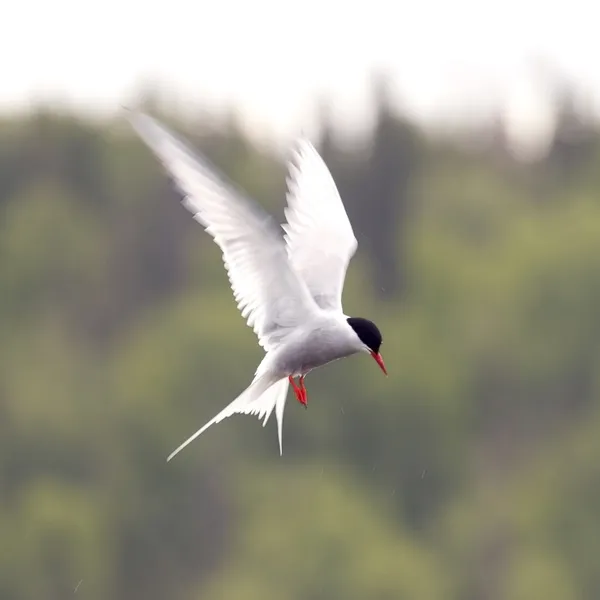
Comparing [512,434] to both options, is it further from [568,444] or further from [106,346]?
[106,346]

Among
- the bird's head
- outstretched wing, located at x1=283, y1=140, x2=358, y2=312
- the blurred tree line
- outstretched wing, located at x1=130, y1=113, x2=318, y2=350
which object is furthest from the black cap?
the blurred tree line

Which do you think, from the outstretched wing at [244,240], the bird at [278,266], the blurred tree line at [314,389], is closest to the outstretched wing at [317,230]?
the bird at [278,266]

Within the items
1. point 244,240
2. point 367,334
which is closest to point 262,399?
point 367,334

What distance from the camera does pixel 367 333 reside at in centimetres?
920

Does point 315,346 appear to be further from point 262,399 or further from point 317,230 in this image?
point 317,230

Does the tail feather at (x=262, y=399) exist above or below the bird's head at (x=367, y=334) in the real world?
below

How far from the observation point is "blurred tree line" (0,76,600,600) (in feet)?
111

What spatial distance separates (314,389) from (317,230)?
87.9 ft

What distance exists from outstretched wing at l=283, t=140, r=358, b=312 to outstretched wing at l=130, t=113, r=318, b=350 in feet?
1.21

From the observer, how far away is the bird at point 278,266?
8594mm

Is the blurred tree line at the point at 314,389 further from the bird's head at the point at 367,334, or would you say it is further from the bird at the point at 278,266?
the bird's head at the point at 367,334

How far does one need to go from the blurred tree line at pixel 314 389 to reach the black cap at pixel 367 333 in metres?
21.7

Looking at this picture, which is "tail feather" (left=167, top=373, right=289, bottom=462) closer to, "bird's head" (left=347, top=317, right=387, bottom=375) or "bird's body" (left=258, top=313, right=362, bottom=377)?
"bird's body" (left=258, top=313, right=362, bottom=377)

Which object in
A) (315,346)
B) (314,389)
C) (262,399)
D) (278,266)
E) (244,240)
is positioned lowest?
(314,389)
